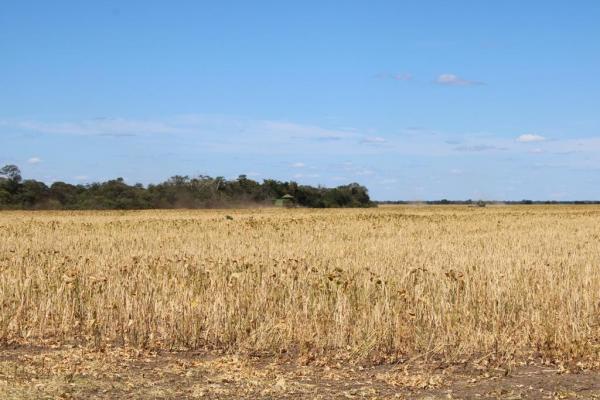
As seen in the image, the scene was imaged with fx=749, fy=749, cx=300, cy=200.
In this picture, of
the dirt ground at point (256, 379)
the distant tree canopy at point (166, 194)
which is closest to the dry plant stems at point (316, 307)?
the dirt ground at point (256, 379)

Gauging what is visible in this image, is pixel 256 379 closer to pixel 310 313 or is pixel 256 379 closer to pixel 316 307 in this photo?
pixel 310 313

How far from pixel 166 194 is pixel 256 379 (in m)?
77.4

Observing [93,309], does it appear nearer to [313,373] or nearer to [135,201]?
[313,373]

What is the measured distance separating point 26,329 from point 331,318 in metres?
3.88

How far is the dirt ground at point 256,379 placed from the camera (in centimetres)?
673

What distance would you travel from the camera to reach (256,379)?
23.9ft

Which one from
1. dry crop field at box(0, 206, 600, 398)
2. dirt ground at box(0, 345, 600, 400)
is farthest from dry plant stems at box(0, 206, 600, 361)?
dirt ground at box(0, 345, 600, 400)

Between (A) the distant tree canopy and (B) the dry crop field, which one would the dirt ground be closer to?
(B) the dry crop field

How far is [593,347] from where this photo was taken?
8.12m

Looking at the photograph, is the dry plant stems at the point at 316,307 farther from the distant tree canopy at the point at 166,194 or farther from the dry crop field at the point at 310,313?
the distant tree canopy at the point at 166,194

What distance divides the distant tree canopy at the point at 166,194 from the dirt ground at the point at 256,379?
219 feet

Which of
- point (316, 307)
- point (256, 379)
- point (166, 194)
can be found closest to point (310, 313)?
point (316, 307)

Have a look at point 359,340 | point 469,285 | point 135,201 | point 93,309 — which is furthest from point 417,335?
point 135,201

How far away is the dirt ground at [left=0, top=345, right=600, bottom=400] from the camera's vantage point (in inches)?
265
